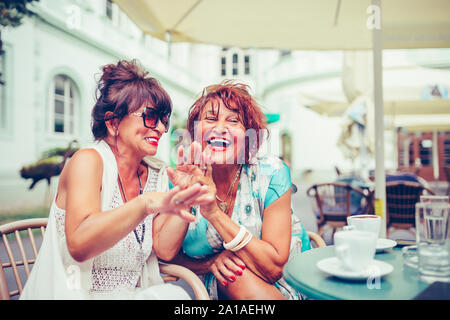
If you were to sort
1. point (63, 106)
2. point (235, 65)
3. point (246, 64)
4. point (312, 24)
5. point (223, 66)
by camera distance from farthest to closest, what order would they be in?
point (246, 64)
point (235, 65)
point (223, 66)
point (63, 106)
point (312, 24)

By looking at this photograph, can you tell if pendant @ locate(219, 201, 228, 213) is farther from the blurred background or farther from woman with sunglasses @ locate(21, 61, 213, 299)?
the blurred background

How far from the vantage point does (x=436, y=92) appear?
17.2 ft

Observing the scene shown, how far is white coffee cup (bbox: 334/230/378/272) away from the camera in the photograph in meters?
0.84

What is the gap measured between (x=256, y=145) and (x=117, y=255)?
2.36ft

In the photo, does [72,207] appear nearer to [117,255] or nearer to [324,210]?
[117,255]

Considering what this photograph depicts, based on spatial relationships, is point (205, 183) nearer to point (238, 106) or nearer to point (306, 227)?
point (238, 106)

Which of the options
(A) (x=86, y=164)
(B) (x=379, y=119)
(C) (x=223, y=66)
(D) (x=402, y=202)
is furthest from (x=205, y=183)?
(C) (x=223, y=66)

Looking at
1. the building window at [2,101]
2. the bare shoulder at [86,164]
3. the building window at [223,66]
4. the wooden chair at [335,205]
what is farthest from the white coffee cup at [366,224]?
the building window at [223,66]

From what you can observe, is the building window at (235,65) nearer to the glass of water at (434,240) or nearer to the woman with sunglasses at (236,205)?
the woman with sunglasses at (236,205)

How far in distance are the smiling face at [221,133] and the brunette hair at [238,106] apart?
15mm

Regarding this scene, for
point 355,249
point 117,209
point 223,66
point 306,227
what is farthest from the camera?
point 223,66

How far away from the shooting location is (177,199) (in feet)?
2.95

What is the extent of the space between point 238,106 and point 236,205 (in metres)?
0.40
